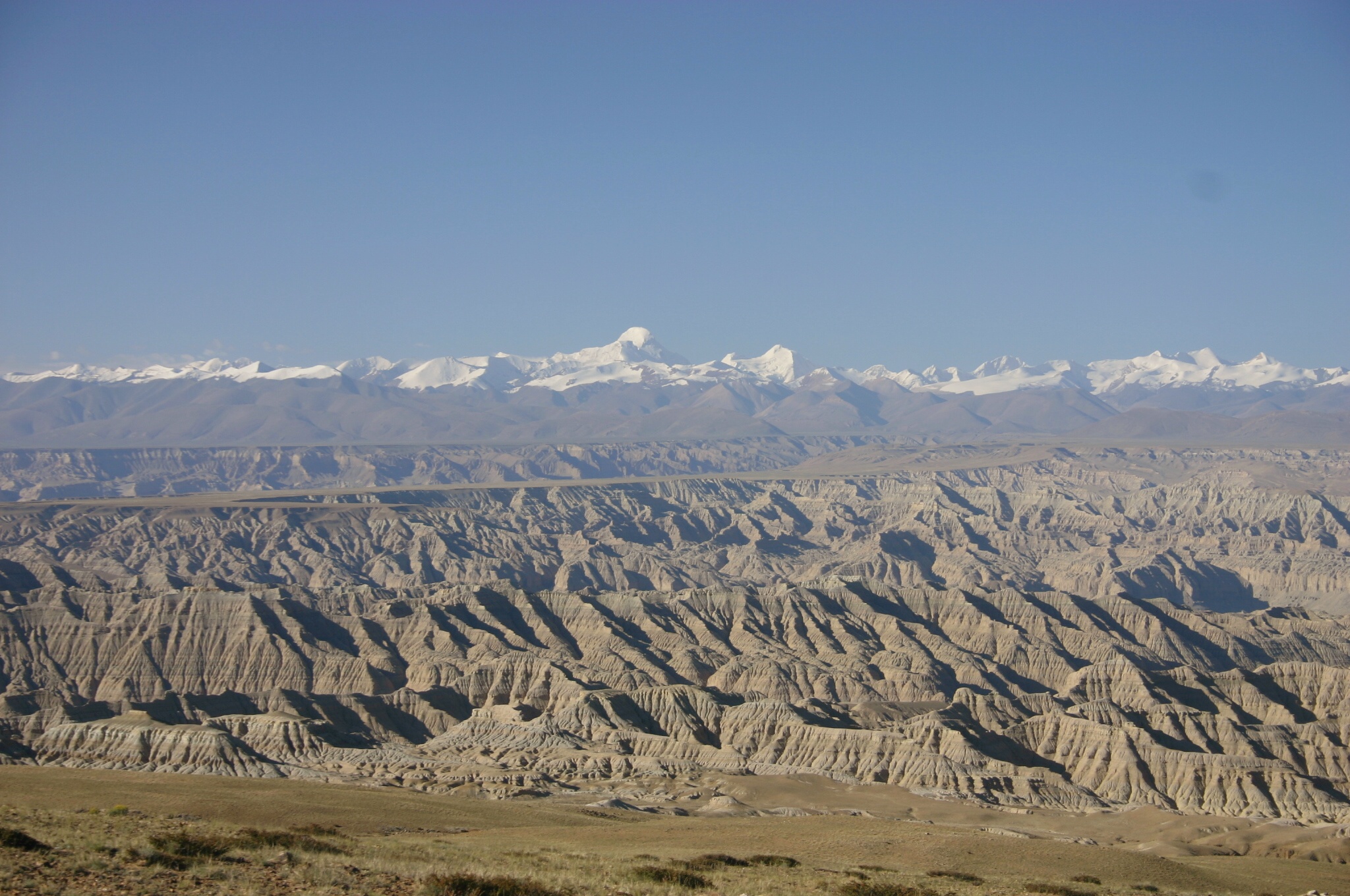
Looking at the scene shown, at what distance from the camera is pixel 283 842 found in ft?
155

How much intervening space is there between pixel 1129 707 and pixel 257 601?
83.0 meters

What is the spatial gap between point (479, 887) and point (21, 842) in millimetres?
12621

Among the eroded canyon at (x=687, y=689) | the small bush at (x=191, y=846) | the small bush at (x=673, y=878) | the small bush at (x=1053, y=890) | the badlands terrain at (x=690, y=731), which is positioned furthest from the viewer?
the eroded canyon at (x=687, y=689)

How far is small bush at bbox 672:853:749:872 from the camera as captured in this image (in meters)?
50.1

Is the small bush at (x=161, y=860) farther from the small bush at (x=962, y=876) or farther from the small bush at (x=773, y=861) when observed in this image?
the small bush at (x=962, y=876)

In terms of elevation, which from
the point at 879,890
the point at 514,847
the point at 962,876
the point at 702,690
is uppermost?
the point at 879,890

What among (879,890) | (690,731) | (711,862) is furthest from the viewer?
(690,731)

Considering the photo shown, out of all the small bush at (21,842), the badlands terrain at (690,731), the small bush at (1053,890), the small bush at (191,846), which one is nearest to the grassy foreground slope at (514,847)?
the small bush at (191,846)

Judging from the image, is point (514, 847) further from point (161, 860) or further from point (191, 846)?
point (161, 860)

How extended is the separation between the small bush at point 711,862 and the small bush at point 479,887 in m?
10.9

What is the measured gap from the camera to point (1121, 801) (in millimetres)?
98312

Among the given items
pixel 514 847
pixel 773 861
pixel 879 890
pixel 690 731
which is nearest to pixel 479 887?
pixel 879 890

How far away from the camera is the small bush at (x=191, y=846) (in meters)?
41.3

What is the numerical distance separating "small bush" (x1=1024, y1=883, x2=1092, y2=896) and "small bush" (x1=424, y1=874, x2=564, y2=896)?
1873 centimetres
